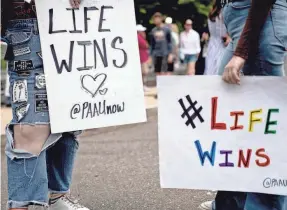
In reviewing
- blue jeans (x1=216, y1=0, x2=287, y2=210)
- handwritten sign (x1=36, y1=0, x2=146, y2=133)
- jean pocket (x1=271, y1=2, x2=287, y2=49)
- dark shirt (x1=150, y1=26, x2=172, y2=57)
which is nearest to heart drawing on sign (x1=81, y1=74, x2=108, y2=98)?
handwritten sign (x1=36, y1=0, x2=146, y2=133)

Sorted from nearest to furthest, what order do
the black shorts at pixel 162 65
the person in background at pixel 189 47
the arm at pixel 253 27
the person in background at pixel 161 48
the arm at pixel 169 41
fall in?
the arm at pixel 253 27
the person in background at pixel 189 47
the black shorts at pixel 162 65
the person in background at pixel 161 48
the arm at pixel 169 41

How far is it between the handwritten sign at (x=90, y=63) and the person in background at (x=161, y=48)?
10.1m

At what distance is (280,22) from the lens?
2492mm

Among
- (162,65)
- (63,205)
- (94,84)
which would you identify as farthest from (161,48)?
(94,84)

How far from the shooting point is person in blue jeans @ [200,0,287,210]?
95.3 inches

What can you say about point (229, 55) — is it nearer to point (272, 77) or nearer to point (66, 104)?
point (272, 77)

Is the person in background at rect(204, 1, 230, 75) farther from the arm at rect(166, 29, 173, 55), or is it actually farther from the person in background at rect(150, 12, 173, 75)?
the arm at rect(166, 29, 173, 55)

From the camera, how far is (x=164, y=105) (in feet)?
8.39

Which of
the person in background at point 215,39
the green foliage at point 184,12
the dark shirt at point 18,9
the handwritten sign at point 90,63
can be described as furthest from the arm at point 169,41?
the dark shirt at point 18,9

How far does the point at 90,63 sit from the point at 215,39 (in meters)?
1.45

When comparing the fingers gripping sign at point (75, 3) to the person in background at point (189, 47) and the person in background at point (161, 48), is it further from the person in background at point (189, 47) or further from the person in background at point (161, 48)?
the person in background at point (161, 48)

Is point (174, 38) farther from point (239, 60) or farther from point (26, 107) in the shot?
point (239, 60)

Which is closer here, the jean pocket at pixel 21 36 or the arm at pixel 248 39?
the arm at pixel 248 39

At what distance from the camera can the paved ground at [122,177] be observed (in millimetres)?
3791
